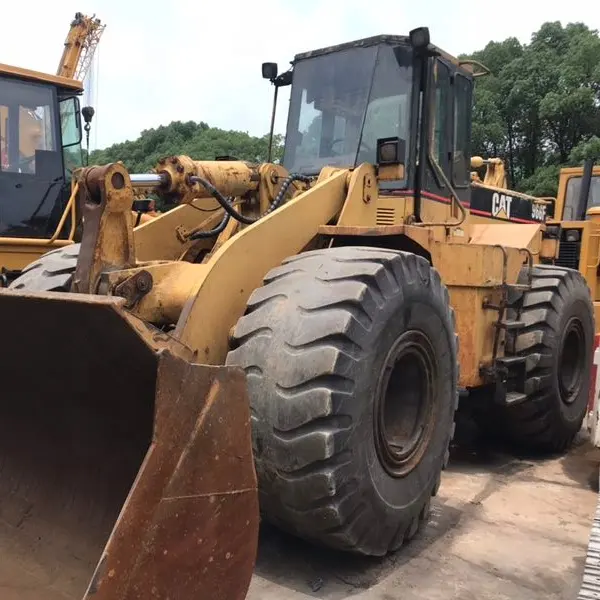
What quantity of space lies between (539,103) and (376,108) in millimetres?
24488

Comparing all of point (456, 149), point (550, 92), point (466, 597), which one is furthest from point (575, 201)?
point (550, 92)

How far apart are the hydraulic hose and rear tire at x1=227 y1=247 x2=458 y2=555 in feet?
2.20

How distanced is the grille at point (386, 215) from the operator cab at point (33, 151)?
4764 mm

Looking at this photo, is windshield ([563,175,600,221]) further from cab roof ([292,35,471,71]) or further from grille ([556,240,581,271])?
cab roof ([292,35,471,71])

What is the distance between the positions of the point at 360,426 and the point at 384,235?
49.7 inches

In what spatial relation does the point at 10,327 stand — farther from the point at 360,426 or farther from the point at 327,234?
the point at 327,234

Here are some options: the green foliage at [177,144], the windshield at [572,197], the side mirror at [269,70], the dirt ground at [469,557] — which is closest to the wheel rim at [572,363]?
the dirt ground at [469,557]

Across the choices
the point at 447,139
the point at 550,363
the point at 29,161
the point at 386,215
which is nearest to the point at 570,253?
Answer: the point at 550,363

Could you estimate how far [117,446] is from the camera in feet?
9.36

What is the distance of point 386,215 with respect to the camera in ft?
15.3

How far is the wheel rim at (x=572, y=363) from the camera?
5.79 m

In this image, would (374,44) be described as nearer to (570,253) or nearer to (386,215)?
(386,215)

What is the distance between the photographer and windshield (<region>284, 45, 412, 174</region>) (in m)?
4.65

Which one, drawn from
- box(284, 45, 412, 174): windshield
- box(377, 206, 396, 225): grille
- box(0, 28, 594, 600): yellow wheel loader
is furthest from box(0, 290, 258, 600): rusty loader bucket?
box(284, 45, 412, 174): windshield
